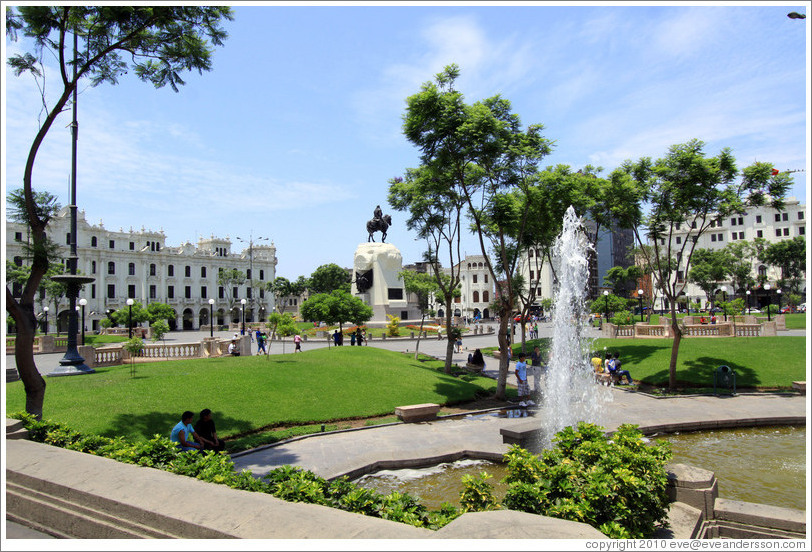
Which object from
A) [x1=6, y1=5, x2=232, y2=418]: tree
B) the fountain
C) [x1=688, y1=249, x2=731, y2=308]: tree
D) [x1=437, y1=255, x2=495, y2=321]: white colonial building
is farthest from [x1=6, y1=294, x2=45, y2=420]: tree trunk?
[x1=437, y1=255, x2=495, y2=321]: white colonial building

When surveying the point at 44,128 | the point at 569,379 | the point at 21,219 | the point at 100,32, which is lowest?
the point at 569,379

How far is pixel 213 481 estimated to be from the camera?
6520 mm

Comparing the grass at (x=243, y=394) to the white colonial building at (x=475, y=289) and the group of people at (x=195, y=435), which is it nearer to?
the group of people at (x=195, y=435)

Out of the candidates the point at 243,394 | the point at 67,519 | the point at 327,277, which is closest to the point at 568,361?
the point at 243,394

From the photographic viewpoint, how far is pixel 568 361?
51.2 ft

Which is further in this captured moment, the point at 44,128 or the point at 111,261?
the point at 111,261

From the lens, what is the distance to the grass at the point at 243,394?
516 inches

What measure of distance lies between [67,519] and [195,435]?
155 inches

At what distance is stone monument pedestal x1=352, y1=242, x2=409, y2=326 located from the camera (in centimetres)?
5025

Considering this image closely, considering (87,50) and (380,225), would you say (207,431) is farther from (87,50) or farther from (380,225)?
(380,225)

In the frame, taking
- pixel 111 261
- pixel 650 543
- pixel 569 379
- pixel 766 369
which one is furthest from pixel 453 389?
pixel 111 261

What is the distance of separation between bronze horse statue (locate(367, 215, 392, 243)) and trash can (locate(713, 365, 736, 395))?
36.1 metres

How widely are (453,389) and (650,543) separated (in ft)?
47.0

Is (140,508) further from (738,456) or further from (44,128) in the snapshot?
(738,456)
